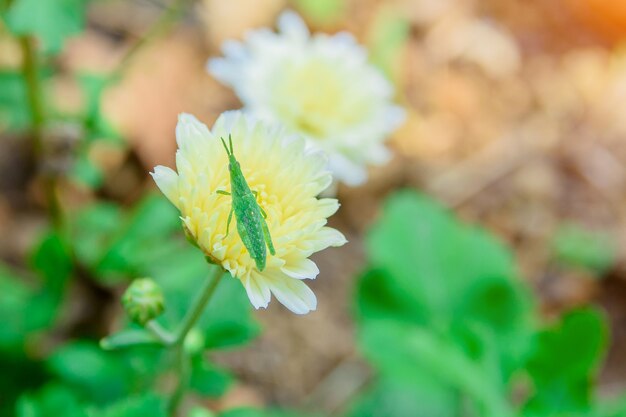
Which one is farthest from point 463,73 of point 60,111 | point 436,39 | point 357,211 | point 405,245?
point 60,111

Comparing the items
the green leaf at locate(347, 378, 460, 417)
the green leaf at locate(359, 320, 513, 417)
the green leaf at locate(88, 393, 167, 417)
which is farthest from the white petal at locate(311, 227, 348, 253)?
the green leaf at locate(347, 378, 460, 417)

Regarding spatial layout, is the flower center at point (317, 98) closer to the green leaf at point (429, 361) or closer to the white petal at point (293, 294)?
the green leaf at point (429, 361)

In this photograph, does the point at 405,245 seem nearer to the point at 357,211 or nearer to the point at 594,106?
the point at 357,211

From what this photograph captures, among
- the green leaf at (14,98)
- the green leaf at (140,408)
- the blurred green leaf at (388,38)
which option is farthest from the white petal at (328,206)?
the blurred green leaf at (388,38)

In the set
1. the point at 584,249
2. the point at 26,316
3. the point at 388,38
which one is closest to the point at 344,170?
the point at 26,316

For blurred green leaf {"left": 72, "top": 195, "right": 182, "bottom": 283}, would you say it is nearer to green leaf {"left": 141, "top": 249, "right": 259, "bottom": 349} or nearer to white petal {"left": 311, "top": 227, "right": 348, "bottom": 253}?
green leaf {"left": 141, "top": 249, "right": 259, "bottom": 349}

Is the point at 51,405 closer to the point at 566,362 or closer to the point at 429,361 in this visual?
the point at 429,361
